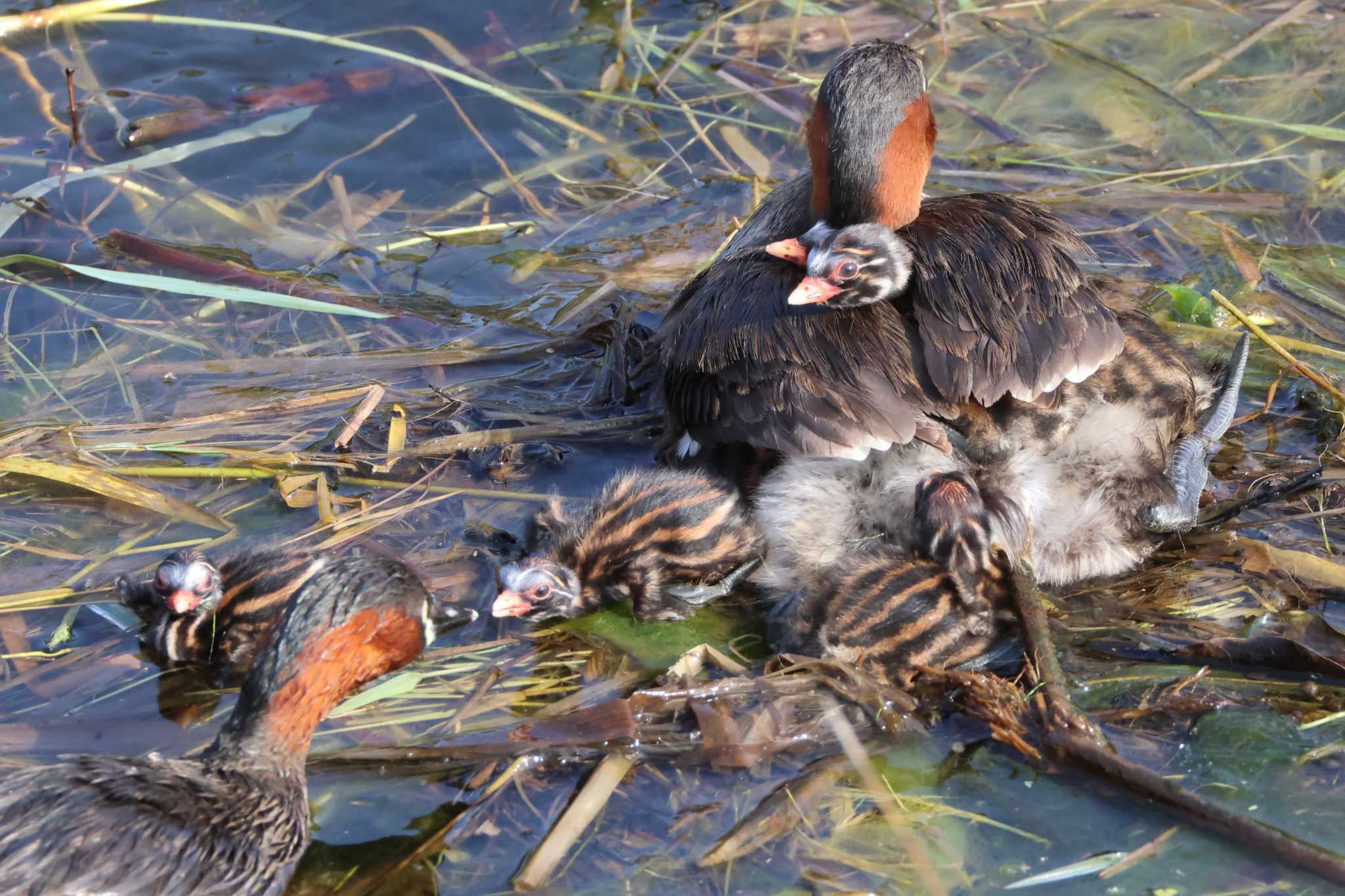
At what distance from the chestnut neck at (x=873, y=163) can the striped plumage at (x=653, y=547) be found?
987 millimetres

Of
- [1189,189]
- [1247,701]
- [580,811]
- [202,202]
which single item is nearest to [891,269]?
[1247,701]

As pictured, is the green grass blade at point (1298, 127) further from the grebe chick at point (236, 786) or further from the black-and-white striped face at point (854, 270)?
the grebe chick at point (236, 786)

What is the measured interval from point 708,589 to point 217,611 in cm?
128

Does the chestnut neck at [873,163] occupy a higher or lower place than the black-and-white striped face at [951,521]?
higher

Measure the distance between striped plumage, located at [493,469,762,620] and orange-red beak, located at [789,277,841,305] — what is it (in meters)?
0.56

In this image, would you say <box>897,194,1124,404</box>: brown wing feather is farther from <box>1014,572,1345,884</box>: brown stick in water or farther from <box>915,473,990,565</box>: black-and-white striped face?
<box>1014,572,1345,884</box>: brown stick in water

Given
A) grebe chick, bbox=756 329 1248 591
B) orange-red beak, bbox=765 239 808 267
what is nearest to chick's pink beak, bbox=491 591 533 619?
grebe chick, bbox=756 329 1248 591

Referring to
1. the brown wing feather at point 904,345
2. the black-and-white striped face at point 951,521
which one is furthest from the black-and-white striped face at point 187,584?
the black-and-white striped face at point 951,521

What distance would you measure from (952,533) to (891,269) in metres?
0.75

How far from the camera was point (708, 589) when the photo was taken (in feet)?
12.7

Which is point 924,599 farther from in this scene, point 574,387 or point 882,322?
point 574,387

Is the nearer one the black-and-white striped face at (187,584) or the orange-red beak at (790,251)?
the black-and-white striped face at (187,584)

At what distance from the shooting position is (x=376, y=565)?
10.8 ft

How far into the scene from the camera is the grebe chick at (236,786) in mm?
2707
